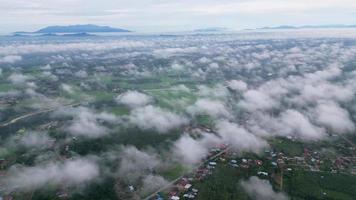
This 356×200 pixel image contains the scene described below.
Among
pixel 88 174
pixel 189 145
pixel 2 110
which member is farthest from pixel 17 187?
pixel 2 110

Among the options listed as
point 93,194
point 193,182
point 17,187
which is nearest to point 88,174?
point 93,194

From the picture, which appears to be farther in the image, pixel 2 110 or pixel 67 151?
pixel 2 110

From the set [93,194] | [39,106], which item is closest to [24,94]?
[39,106]

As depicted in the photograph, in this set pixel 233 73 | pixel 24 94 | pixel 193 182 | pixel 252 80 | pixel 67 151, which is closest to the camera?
pixel 193 182

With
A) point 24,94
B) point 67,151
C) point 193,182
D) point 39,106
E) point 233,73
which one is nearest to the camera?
point 193,182

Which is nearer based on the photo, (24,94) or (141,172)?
(141,172)

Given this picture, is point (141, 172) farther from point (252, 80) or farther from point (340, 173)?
point (252, 80)

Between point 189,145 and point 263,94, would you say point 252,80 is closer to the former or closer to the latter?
point 263,94

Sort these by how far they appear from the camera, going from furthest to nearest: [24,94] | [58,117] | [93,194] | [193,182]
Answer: [24,94] < [58,117] < [193,182] < [93,194]

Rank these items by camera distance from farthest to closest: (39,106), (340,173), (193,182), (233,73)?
(233,73), (39,106), (340,173), (193,182)
